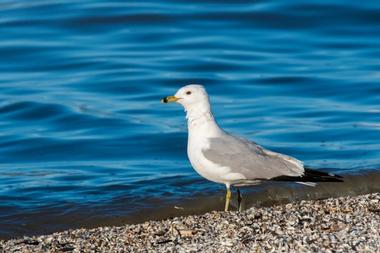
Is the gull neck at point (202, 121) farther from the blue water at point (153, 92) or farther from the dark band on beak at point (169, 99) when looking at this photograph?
the blue water at point (153, 92)

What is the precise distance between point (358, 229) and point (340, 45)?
38.7ft

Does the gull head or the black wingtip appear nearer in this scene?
the black wingtip

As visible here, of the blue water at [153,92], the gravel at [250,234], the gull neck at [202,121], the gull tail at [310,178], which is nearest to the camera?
the gravel at [250,234]

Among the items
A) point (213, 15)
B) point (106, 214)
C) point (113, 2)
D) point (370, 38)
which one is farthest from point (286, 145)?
point (113, 2)

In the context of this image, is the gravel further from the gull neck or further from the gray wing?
the gull neck

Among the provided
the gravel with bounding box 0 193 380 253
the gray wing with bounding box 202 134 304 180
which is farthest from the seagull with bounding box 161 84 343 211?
the gravel with bounding box 0 193 380 253

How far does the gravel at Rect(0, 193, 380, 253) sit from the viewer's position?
25.0 feet

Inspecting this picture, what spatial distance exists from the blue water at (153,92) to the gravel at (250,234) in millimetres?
1474

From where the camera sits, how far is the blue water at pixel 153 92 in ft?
37.2

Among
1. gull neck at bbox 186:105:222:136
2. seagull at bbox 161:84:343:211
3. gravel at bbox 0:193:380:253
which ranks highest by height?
gull neck at bbox 186:105:222:136

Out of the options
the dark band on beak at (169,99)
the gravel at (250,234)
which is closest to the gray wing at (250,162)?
the gravel at (250,234)

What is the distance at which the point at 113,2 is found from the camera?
23.4 meters

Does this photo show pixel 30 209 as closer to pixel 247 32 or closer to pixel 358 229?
pixel 358 229

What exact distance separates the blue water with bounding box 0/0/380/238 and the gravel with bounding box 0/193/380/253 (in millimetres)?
1474
